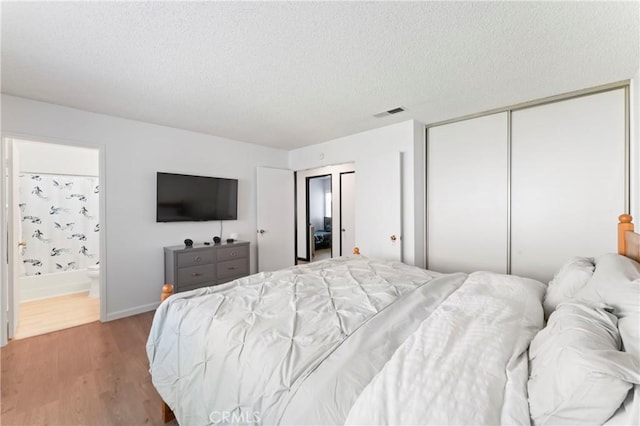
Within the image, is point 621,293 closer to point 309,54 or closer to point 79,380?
point 309,54

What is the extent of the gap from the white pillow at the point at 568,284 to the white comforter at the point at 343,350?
95 mm

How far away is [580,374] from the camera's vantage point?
74 centimetres

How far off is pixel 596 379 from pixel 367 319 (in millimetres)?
824

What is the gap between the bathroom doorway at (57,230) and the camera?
3715mm

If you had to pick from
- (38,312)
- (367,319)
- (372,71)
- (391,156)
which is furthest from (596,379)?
(38,312)

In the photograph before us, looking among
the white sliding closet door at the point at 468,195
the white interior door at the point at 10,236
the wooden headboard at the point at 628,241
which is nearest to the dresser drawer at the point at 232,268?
the white interior door at the point at 10,236

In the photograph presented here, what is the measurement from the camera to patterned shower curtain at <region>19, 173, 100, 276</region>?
3.87 metres

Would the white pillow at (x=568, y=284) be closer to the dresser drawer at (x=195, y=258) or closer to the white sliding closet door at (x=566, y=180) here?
the white sliding closet door at (x=566, y=180)

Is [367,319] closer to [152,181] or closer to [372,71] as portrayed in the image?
[372,71]

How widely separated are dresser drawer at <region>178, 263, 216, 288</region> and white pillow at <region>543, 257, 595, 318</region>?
341 cm

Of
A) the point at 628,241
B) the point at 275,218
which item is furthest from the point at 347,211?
the point at 628,241

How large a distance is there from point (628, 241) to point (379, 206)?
2.25 metres

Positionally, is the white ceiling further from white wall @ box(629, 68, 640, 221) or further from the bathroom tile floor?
the bathroom tile floor

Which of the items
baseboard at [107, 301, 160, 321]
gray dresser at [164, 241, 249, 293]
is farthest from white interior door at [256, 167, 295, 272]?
baseboard at [107, 301, 160, 321]
